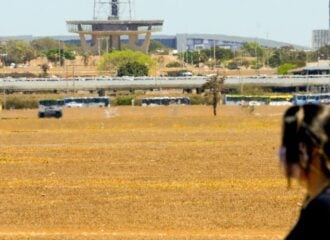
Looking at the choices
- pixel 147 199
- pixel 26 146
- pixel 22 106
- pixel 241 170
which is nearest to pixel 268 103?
pixel 22 106

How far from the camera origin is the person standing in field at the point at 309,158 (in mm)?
4223

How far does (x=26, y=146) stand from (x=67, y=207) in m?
24.2

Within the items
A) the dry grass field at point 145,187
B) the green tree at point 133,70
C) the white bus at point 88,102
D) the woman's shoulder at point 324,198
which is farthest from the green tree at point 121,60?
the woman's shoulder at point 324,198

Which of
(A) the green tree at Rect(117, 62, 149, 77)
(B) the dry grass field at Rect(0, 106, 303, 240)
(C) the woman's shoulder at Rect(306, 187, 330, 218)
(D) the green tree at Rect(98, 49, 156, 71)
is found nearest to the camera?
(C) the woman's shoulder at Rect(306, 187, 330, 218)

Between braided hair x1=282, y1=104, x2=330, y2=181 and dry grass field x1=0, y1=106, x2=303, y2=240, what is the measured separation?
43.8 ft

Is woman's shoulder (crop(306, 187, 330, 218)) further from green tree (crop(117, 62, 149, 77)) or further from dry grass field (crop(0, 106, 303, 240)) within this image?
green tree (crop(117, 62, 149, 77))

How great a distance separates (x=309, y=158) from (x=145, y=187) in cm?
2249

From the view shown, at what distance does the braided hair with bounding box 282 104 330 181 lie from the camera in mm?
4281

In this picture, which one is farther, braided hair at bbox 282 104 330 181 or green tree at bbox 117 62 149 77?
green tree at bbox 117 62 149 77

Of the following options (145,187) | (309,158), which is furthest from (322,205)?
(145,187)

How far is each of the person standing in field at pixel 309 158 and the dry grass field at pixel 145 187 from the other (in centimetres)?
1335

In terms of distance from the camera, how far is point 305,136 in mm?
4281

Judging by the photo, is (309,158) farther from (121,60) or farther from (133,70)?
(121,60)

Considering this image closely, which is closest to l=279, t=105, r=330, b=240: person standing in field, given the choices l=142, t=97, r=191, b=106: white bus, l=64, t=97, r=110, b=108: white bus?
l=64, t=97, r=110, b=108: white bus
